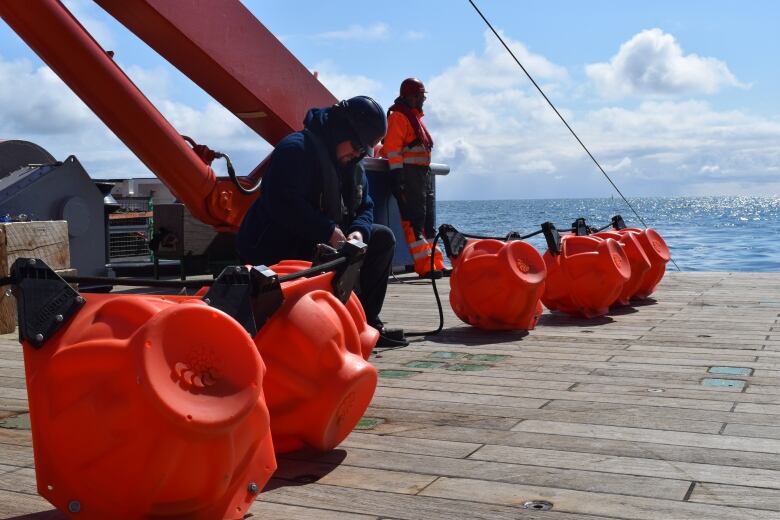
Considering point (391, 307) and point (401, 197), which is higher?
point (401, 197)

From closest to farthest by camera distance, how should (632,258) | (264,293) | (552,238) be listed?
(264,293)
(552,238)
(632,258)

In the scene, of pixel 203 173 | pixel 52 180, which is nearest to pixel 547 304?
pixel 203 173

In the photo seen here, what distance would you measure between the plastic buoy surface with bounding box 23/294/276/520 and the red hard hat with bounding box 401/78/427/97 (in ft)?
22.9

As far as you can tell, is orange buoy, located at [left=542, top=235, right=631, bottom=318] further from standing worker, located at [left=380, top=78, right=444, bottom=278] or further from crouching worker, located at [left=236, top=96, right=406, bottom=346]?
standing worker, located at [left=380, top=78, right=444, bottom=278]

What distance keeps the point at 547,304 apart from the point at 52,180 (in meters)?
3.56

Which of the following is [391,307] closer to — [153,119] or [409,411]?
[153,119]

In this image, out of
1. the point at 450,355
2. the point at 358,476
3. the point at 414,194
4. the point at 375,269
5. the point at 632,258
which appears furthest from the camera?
the point at 414,194

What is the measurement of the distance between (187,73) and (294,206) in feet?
9.71

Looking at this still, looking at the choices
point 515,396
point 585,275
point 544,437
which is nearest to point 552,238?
point 585,275

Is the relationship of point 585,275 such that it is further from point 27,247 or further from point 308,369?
point 308,369

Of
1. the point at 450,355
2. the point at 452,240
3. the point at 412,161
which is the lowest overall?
the point at 450,355

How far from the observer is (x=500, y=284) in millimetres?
5379

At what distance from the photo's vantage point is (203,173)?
6.86 metres

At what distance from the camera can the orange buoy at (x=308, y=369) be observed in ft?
8.99
